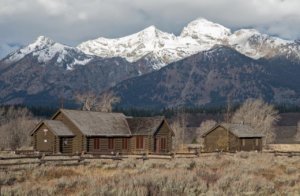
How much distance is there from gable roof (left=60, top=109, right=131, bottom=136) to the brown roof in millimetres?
1469

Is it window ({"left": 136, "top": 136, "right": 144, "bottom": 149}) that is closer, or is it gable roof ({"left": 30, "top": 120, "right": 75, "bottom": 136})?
gable roof ({"left": 30, "top": 120, "right": 75, "bottom": 136})

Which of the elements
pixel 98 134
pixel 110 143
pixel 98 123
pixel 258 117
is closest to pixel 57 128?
pixel 98 134

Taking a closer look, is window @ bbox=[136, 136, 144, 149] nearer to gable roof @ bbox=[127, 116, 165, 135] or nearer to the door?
gable roof @ bbox=[127, 116, 165, 135]

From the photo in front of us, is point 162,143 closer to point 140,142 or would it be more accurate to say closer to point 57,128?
point 140,142

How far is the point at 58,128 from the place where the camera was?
60.0m

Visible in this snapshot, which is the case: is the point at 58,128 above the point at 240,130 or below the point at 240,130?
below

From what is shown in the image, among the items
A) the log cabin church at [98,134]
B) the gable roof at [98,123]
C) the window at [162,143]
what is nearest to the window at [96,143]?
the log cabin church at [98,134]

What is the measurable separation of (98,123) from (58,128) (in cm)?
522


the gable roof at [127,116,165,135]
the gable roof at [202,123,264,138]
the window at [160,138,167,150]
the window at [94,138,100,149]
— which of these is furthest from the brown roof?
the gable roof at [202,123,264,138]

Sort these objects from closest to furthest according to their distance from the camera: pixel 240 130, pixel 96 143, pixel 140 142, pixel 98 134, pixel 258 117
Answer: pixel 98 134 → pixel 96 143 → pixel 140 142 → pixel 240 130 → pixel 258 117

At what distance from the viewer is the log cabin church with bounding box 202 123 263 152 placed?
79.1 metres

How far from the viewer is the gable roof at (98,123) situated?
60.2m

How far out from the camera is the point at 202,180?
2330 cm

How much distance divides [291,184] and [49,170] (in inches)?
559
